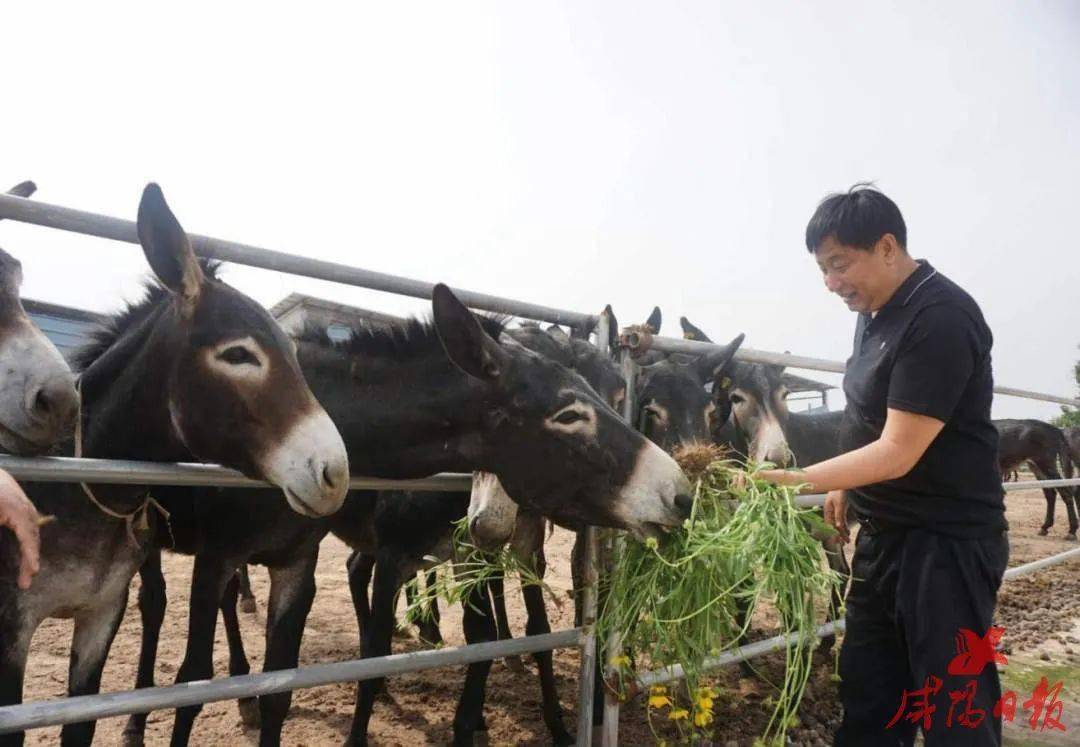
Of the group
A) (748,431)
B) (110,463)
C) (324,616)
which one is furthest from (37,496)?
(748,431)

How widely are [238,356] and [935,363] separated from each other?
2.30m

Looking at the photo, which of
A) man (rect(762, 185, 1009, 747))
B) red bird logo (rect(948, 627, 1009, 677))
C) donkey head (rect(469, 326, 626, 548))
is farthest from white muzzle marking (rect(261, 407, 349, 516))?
A: red bird logo (rect(948, 627, 1009, 677))

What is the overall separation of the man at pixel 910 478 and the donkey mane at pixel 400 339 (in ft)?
4.43

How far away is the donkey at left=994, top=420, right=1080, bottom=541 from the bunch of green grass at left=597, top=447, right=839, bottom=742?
14.6m

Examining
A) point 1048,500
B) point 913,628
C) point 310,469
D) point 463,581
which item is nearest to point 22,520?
point 310,469

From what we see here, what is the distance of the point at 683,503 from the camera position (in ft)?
7.65

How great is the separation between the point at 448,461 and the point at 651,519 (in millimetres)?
874

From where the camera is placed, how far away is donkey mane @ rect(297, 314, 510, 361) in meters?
2.90

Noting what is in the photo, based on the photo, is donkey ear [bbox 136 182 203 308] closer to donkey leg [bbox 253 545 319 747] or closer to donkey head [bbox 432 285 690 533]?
donkey head [bbox 432 285 690 533]

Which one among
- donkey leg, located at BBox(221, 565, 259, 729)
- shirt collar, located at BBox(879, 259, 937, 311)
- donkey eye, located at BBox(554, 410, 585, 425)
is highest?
shirt collar, located at BBox(879, 259, 937, 311)

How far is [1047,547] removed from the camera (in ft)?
39.0

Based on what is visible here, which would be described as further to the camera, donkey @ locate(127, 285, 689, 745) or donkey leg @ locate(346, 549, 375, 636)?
donkey leg @ locate(346, 549, 375, 636)

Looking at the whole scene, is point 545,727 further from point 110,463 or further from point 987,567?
point 110,463

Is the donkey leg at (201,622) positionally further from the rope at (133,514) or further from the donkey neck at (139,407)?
the donkey neck at (139,407)
